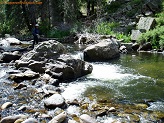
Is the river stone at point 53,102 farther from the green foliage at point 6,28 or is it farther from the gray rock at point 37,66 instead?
the green foliage at point 6,28

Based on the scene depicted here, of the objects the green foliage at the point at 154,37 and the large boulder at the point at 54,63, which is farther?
the green foliage at the point at 154,37

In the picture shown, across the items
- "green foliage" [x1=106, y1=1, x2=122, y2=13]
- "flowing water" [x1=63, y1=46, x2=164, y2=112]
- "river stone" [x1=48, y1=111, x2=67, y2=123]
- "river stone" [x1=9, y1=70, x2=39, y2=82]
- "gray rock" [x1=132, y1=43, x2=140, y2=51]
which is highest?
"green foliage" [x1=106, y1=1, x2=122, y2=13]

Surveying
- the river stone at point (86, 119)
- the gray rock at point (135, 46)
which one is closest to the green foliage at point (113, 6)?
the gray rock at point (135, 46)

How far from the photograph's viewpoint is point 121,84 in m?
10.9

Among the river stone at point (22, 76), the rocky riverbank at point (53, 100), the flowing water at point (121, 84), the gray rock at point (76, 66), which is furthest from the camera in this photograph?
the gray rock at point (76, 66)

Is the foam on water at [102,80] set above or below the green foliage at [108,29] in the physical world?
below

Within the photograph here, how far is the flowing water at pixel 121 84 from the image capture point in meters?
9.19

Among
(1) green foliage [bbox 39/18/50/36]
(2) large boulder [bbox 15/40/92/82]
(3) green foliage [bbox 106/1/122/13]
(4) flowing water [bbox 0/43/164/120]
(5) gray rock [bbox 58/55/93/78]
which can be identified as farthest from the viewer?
(3) green foliage [bbox 106/1/122/13]

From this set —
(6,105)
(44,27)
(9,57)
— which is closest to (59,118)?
(6,105)

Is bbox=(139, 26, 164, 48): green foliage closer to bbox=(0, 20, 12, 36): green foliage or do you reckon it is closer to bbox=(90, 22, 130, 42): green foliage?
bbox=(90, 22, 130, 42): green foliage

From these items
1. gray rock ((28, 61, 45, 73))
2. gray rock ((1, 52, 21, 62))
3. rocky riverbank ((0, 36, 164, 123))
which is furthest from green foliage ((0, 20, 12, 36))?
gray rock ((28, 61, 45, 73))

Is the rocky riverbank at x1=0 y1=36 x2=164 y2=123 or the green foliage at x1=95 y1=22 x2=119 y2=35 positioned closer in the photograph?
the rocky riverbank at x1=0 y1=36 x2=164 y2=123

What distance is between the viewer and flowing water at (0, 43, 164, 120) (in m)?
9.19

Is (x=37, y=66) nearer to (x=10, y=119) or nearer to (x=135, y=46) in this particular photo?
(x=10, y=119)
